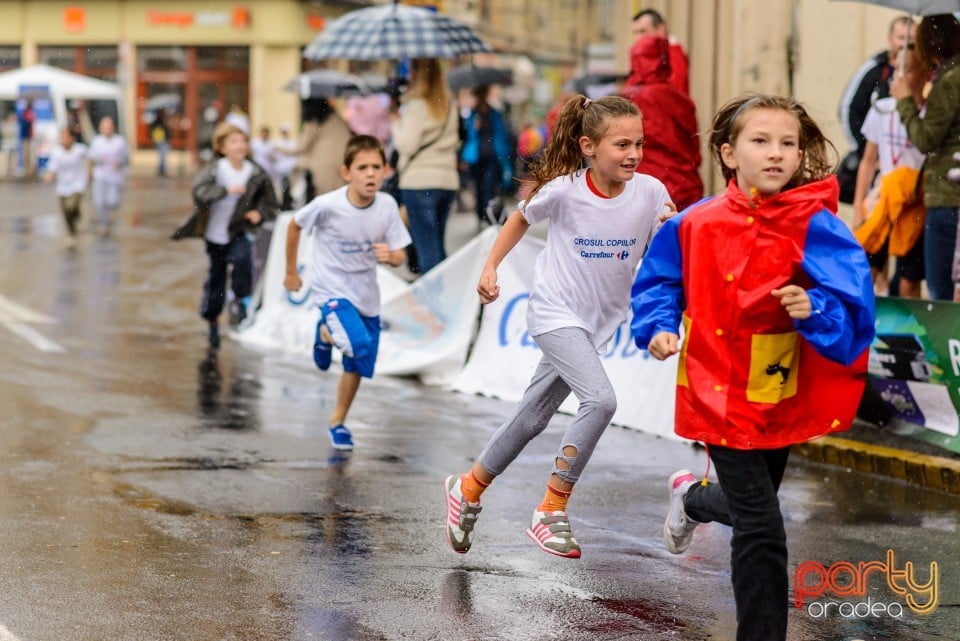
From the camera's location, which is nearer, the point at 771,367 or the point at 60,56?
the point at 771,367

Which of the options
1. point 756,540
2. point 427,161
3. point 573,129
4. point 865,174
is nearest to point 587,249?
point 573,129

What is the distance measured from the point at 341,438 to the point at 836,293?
427 cm

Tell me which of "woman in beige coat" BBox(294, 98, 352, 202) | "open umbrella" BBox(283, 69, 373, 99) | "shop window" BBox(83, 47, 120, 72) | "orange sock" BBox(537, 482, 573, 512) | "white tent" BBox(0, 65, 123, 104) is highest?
"shop window" BBox(83, 47, 120, 72)

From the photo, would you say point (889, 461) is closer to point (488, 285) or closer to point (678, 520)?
point (678, 520)

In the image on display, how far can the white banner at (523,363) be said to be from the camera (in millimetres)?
9477

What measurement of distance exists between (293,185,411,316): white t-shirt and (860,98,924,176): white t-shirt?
9.96ft

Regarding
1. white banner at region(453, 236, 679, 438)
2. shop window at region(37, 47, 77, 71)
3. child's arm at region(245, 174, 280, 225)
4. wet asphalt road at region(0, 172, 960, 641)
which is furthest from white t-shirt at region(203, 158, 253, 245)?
shop window at region(37, 47, 77, 71)

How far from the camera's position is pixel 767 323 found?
475cm

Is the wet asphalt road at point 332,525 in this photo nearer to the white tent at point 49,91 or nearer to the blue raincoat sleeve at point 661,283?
the blue raincoat sleeve at point 661,283

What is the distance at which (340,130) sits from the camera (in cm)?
1532

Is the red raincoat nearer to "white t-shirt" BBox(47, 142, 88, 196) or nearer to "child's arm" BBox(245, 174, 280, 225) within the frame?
"child's arm" BBox(245, 174, 280, 225)

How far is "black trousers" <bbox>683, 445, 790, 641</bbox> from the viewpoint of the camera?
462cm

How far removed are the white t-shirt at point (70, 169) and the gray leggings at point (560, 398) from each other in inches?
768

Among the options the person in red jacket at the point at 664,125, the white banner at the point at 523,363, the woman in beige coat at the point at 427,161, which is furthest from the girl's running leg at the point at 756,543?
the woman in beige coat at the point at 427,161
